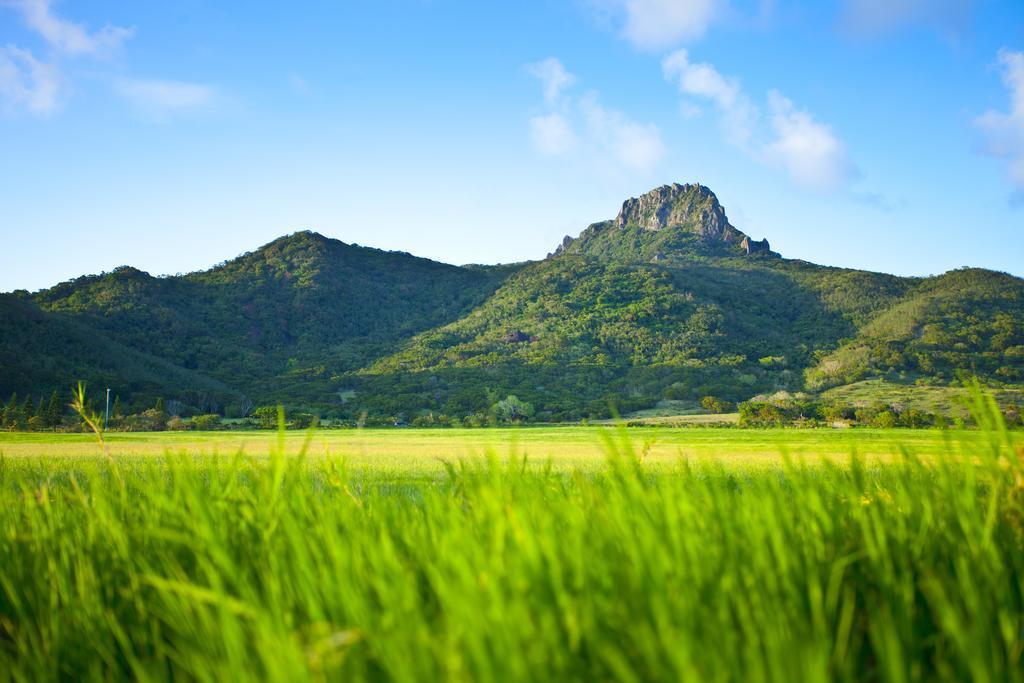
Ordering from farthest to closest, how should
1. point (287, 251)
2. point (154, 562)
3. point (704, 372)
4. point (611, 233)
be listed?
1. point (611, 233)
2. point (287, 251)
3. point (704, 372)
4. point (154, 562)

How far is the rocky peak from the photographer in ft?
359

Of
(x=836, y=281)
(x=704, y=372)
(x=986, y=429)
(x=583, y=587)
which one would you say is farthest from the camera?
(x=836, y=281)

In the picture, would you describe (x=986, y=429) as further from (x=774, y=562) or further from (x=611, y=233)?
(x=611, y=233)

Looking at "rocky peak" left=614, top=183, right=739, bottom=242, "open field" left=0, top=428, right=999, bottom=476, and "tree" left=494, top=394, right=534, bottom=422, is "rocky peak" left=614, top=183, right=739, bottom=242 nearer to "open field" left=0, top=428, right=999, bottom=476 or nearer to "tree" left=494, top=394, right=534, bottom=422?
"tree" left=494, top=394, right=534, bottom=422

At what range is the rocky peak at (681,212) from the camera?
109562 millimetres

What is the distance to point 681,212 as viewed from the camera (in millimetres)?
115688

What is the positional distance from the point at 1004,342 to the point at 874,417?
38.0m

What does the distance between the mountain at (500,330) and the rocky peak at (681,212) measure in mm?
15099

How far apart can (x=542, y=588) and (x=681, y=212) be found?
392ft

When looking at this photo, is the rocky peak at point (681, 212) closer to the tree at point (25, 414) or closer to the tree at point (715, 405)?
the tree at point (715, 405)

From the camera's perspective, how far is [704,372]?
46500 mm

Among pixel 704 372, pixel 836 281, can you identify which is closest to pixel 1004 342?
pixel 704 372

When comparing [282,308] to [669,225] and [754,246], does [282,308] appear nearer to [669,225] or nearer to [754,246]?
[754,246]

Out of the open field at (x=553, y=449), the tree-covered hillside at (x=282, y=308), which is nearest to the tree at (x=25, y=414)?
the open field at (x=553, y=449)
